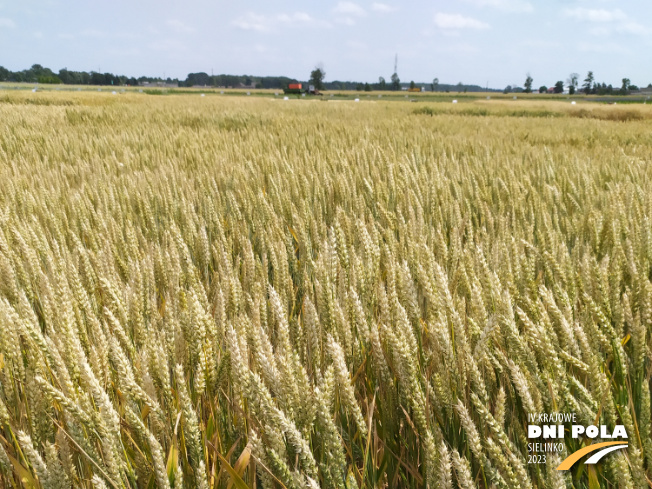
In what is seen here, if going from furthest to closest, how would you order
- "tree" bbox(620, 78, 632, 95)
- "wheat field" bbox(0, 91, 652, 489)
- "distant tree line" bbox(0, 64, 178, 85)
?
1. "distant tree line" bbox(0, 64, 178, 85)
2. "tree" bbox(620, 78, 632, 95)
3. "wheat field" bbox(0, 91, 652, 489)

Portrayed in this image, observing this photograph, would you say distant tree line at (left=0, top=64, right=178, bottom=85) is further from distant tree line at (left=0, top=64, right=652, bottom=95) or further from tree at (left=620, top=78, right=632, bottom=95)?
tree at (left=620, top=78, right=632, bottom=95)

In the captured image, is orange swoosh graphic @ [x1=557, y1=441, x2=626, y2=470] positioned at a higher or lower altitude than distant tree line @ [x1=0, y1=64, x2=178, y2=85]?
lower

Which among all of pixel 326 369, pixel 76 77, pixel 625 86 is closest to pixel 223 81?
pixel 76 77

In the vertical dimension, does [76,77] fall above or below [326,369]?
above

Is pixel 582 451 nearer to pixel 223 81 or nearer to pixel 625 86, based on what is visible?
pixel 625 86

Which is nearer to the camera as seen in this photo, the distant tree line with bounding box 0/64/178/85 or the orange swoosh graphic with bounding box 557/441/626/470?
the orange swoosh graphic with bounding box 557/441/626/470

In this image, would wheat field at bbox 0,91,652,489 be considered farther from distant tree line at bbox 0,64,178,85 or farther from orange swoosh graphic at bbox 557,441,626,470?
distant tree line at bbox 0,64,178,85

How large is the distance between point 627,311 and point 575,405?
1.01 feet

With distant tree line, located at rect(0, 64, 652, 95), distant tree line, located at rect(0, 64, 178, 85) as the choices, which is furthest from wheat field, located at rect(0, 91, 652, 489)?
distant tree line, located at rect(0, 64, 178, 85)

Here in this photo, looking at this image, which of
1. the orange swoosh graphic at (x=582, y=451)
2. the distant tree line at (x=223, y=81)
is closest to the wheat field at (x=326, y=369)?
the orange swoosh graphic at (x=582, y=451)

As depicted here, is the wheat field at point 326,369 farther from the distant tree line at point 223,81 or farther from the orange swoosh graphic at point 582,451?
the distant tree line at point 223,81

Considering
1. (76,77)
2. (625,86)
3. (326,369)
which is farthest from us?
(76,77)

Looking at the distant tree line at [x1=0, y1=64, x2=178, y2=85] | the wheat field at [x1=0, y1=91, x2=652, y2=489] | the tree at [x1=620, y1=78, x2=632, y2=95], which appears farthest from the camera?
the distant tree line at [x1=0, y1=64, x2=178, y2=85]

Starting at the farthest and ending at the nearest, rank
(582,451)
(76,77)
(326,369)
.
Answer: (76,77)
(326,369)
(582,451)
